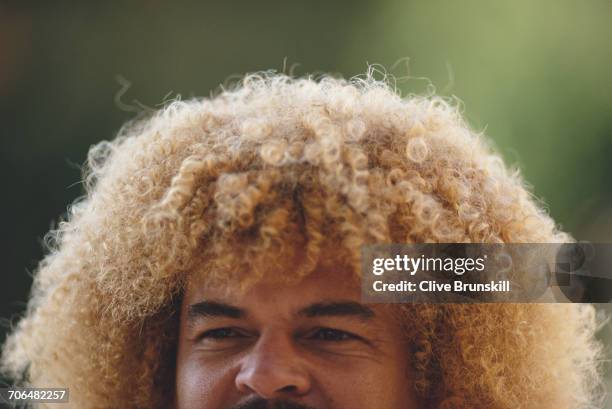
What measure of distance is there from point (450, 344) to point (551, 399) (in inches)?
9.7

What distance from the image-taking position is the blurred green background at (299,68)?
8.54ft

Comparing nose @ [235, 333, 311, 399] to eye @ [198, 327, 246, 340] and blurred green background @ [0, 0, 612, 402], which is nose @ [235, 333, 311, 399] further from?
blurred green background @ [0, 0, 612, 402]

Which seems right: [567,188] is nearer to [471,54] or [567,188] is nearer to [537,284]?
[471,54]

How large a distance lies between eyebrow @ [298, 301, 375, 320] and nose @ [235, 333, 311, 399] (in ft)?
0.20

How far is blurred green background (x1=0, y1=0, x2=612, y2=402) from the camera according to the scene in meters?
2.60

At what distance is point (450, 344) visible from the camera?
4.90 ft

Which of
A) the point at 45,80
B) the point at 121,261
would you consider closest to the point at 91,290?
the point at 121,261

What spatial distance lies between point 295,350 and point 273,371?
62 millimetres

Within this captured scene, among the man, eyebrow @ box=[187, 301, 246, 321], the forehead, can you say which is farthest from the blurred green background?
the forehead

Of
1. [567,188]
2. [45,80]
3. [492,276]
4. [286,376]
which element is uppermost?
[45,80]

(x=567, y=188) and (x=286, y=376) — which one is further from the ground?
(x=567, y=188)

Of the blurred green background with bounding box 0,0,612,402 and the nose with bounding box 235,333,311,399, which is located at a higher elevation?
the blurred green background with bounding box 0,0,612,402

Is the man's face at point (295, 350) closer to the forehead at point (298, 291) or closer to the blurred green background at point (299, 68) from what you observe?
the forehead at point (298, 291)

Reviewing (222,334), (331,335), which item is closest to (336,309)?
(331,335)
